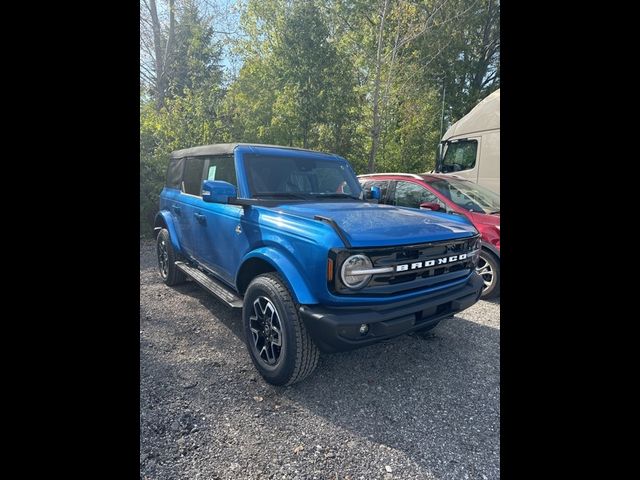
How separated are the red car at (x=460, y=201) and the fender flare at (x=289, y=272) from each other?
9.71ft

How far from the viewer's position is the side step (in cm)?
304

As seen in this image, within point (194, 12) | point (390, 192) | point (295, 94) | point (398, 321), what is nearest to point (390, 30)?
point (295, 94)

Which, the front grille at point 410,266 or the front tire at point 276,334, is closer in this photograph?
the front grille at point 410,266

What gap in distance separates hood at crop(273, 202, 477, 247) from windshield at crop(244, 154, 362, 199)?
16.4 inches

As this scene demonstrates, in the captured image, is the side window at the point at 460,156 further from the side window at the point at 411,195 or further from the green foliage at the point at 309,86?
the side window at the point at 411,195

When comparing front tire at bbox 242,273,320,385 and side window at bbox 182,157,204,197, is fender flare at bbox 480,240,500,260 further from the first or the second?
side window at bbox 182,157,204,197

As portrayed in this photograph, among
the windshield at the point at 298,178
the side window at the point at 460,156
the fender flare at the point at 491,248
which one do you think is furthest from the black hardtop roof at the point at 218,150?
the side window at the point at 460,156

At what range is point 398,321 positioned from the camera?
222cm

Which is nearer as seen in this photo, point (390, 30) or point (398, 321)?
point (398, 321)

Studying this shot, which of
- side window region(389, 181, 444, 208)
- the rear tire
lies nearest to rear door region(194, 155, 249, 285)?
the rear tire

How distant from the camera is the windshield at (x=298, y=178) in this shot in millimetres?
3287
